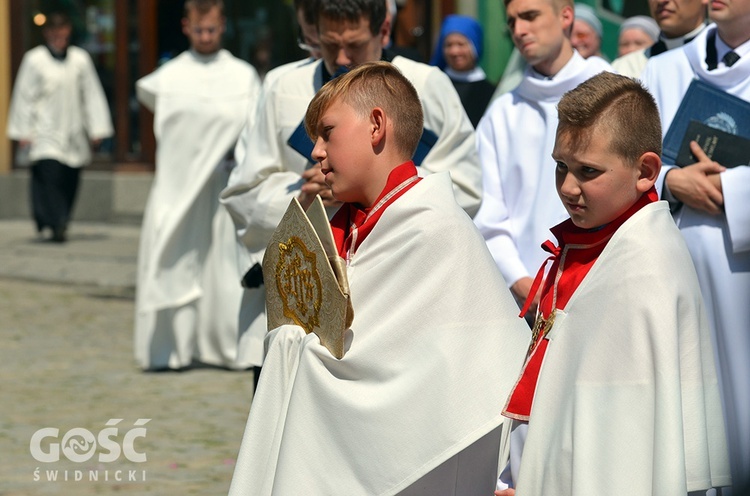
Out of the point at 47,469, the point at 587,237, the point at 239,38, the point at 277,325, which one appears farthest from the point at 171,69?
the point at 239,38

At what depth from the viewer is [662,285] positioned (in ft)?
8.79

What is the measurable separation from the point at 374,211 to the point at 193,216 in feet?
17.2

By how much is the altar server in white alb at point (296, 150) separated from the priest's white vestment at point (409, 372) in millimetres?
1304

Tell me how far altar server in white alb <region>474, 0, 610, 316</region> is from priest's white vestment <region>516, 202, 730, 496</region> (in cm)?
193

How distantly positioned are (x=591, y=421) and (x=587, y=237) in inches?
16.8

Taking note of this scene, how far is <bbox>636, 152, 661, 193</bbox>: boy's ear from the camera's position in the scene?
2.85 m

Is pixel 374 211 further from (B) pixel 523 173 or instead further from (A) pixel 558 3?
(A) pixel 558 3

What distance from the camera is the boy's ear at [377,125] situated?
3.26m

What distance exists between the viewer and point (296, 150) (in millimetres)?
4402

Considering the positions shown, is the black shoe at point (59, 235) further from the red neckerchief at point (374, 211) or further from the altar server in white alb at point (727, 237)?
the red neckerchief at point (374, 211)

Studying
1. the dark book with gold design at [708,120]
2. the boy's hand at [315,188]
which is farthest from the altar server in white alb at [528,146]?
the boy's hand at [315,188]

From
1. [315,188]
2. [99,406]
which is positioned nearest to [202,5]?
[99,406]

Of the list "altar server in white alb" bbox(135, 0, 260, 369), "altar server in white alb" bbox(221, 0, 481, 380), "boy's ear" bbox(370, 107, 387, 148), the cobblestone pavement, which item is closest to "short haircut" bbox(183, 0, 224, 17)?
"altar server in white alb" bbox(135, 0, 260, 369)

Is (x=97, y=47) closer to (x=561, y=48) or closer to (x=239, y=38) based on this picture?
(x=239, y=38)
